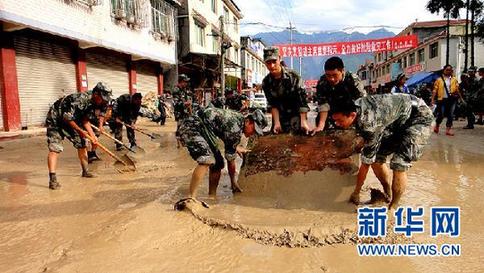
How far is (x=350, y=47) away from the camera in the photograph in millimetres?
23484

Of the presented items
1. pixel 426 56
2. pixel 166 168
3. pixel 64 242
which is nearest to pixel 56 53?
pixel 166 168

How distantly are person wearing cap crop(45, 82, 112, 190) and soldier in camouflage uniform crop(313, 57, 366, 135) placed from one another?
8.99 ft

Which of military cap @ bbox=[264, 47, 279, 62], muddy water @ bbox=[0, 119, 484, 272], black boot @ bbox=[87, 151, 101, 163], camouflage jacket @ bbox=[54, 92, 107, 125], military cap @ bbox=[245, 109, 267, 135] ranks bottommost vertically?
muddy water @ bbox=[0, 119, 484, 272]

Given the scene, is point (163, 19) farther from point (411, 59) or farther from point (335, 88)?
point (411, 59)

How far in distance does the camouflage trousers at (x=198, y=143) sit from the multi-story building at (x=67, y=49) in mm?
7056

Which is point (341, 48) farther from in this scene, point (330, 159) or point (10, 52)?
point (330, 159)

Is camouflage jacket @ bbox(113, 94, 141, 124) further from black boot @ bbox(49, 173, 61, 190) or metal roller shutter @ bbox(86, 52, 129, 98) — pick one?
metal roller shutter @ bbox(86, 52, 129, 98)

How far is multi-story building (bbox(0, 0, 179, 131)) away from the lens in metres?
9.34

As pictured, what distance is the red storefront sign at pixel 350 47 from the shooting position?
23.0m

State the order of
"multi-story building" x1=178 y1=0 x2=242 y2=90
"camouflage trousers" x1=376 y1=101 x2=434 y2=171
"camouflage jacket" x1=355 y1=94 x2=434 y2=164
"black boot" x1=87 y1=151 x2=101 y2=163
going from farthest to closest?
"multi-story building" x1=178 y1=0 x2=242 y2=90 < "black boot" x1=87 y1=151 x2=101 y2=163 < "camouflage trousers" x1=376 y1=101 x2=434 y2=171 < "camouflage jacket" x1=355 y1=94 x2=434 y2=164

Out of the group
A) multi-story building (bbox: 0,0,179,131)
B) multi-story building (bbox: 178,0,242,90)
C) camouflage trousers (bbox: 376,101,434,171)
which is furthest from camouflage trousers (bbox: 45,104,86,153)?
multi-story building (bbox: 178,0,242,90)

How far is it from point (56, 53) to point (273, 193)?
9.73 m

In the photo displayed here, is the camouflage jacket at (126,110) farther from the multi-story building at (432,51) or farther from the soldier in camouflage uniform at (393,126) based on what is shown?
the multi-story building at (432,51)

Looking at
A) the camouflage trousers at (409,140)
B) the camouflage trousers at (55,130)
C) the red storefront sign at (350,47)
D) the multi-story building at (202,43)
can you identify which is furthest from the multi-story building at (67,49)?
the red storefront sign at (350,47)
